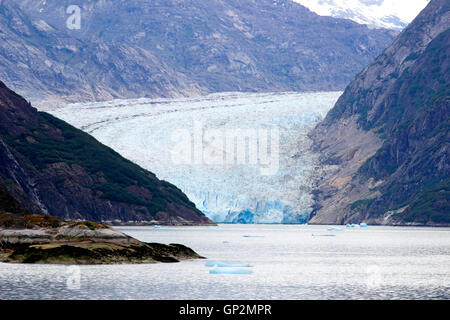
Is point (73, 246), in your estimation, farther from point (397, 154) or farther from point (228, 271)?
point (397, 154)

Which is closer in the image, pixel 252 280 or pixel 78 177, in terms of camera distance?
pixel 252 280

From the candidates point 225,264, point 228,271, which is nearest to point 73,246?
point 225,264

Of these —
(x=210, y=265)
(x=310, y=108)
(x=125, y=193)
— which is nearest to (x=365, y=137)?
(x=310, y=108)

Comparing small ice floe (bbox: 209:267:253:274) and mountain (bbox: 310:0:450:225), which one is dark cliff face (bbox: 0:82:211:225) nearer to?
mountain (bbox: 310:0:450:225)

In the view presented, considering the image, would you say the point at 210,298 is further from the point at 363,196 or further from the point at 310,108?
the point at 310,108

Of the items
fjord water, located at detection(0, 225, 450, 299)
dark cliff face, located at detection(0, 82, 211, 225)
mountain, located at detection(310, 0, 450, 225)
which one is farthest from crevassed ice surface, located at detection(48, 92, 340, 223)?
fjord water, located at detection(0, 225, 450, 299)
